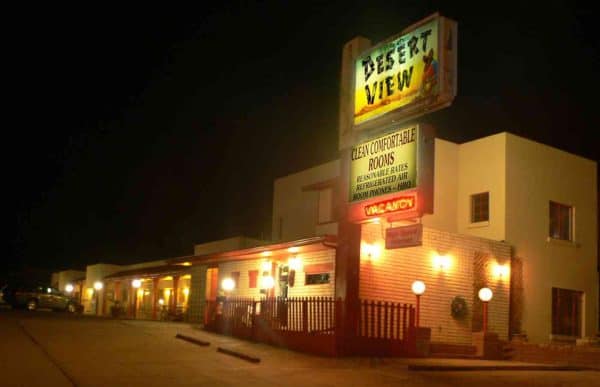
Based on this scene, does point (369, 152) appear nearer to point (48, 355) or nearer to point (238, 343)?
point (238, 343)

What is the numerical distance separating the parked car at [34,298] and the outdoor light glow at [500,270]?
25.9m

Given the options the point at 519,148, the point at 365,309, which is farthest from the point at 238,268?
the point at 519,148

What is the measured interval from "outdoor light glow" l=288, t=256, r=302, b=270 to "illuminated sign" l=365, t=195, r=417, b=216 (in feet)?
15.0

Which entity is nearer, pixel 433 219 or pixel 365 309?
pixel 365 309

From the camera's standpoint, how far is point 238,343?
1841 cm

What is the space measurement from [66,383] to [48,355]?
12.7 ft

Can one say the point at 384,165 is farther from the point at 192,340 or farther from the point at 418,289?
the point at 192,340

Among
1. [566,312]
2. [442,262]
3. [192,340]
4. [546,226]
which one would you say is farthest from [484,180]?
[192,340]

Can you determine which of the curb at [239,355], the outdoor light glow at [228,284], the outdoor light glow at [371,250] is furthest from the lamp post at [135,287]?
the curb at [239,355]

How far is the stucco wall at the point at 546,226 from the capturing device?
23.1 m

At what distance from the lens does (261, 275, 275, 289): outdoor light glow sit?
881 inches

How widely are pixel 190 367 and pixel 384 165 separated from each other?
692 cm

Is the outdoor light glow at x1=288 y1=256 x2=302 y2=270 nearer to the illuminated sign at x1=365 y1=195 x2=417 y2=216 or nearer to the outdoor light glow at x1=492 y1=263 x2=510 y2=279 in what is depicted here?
the illuminated sign at x1=365 y1=195 x2=417 y2=216

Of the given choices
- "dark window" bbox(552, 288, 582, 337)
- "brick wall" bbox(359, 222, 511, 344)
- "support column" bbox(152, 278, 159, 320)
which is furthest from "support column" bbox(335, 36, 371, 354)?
"support column" bbox(152, 278, 159, 320)
